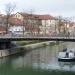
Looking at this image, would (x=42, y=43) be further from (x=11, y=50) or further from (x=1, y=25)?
(x=11, y=50)

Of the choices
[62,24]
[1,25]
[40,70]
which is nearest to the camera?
[40,70]

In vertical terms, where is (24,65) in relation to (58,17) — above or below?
below

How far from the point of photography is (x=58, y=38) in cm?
4966

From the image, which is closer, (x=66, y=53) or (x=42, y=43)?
(x=66, y=53)

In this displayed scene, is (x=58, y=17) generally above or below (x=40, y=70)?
above

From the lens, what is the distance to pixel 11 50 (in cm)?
5738

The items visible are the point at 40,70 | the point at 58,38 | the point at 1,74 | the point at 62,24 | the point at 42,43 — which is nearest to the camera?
the point at 1,74

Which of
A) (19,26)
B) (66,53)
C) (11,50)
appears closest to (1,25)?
(19,26)

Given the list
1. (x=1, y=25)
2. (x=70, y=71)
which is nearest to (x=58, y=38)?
(x=70, y=71)

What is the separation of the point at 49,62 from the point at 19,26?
60.4 meters

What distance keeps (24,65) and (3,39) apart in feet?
39.3

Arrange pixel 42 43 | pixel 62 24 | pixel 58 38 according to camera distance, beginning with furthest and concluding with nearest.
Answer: pixel 62 24
pixel 42 43
pixel 58 38

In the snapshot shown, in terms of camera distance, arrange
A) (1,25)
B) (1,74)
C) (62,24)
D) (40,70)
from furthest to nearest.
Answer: (62,24) → (1,25) → (40,70) → (1,74)

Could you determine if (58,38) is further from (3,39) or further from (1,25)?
(1,25)
